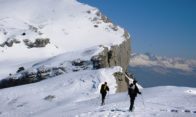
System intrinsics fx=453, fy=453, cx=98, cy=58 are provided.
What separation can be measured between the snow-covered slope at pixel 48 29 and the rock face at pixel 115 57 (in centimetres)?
293

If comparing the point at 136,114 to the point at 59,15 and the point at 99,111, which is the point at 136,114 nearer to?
the point at 99,111

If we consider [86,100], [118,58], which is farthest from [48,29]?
[86,100]

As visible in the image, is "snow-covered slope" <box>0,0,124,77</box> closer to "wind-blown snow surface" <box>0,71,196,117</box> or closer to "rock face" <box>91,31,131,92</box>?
"rock face" <box>91,31,131,92</box>

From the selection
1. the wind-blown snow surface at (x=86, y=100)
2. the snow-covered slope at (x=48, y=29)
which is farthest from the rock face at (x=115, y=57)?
the wind-blown snow surface at (x=86, y=100)

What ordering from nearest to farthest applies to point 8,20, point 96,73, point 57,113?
1. point 57,113
2. point 96,73
3. point 8,20

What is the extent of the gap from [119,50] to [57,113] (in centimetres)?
10844

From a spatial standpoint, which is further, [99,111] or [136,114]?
[99,111]

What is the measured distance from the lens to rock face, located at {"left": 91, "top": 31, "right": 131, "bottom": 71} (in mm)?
100000

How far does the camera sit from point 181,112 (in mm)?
32312

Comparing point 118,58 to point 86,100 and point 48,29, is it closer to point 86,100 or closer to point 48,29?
point 48,29

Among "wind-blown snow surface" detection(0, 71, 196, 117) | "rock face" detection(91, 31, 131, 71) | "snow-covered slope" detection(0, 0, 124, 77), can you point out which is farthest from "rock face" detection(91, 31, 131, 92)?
"snow-covered slope" detection(0, 0, 124, 77)

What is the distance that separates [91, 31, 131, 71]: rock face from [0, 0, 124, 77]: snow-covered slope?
9.61 feet

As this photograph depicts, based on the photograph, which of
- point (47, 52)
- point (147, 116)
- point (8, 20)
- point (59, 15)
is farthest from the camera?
point (59, 15)

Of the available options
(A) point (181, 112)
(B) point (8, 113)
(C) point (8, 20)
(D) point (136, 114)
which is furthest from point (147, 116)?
(C) point (8, 20)
